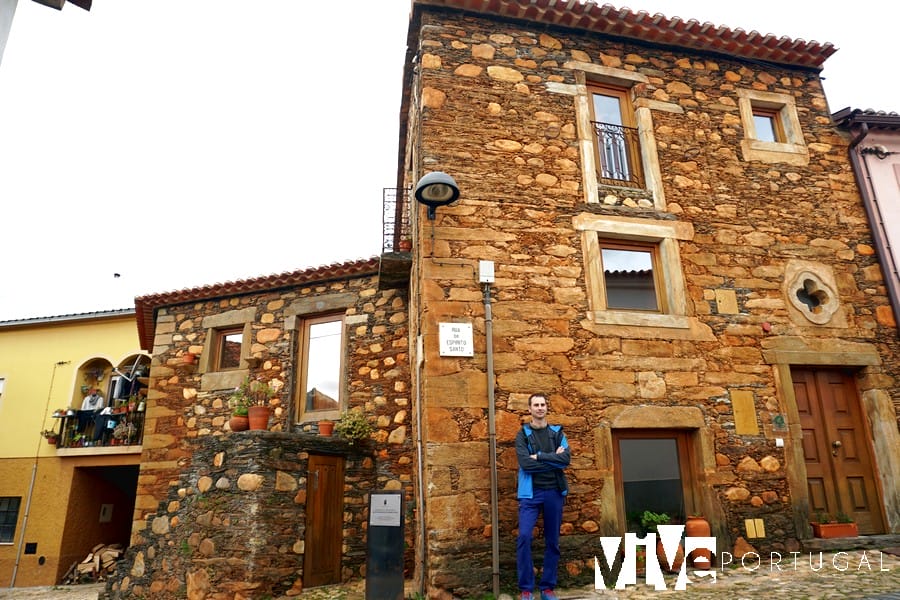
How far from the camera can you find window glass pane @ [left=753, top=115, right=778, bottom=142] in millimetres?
7387

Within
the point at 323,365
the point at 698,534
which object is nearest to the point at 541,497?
the point at 698,534

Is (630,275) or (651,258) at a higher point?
(651,258)

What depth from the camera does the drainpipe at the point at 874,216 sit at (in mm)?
6785

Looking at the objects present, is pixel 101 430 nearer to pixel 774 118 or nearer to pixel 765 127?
pixel 765 127

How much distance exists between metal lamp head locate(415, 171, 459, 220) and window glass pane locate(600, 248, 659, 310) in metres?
1.84

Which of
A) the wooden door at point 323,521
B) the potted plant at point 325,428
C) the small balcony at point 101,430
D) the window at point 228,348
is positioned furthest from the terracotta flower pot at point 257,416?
the small balcony at point 101,430

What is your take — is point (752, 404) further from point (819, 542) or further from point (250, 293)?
point (250, 293)

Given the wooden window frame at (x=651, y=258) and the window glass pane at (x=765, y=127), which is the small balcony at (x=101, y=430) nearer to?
the wooden window frame at (x=651, y=258)

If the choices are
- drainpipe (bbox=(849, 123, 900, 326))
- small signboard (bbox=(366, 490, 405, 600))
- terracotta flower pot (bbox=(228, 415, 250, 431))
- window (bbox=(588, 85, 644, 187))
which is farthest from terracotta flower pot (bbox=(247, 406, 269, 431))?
drainpipe (bbox=(849, 123, 900, 326))

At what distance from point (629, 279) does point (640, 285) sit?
136mm

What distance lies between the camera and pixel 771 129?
295 inches

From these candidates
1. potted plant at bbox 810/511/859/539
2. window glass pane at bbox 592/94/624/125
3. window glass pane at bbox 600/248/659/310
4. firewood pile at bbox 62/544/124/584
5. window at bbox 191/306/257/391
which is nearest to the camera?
potted plant at bbox 810/511/859/539

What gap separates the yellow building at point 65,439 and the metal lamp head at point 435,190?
8553mm

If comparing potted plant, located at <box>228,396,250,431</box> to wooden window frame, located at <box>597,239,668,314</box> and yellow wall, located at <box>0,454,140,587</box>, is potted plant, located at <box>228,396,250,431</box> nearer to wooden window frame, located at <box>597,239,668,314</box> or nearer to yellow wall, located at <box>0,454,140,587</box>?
wooden window frame, located at <box>597,239,668,314</box>
